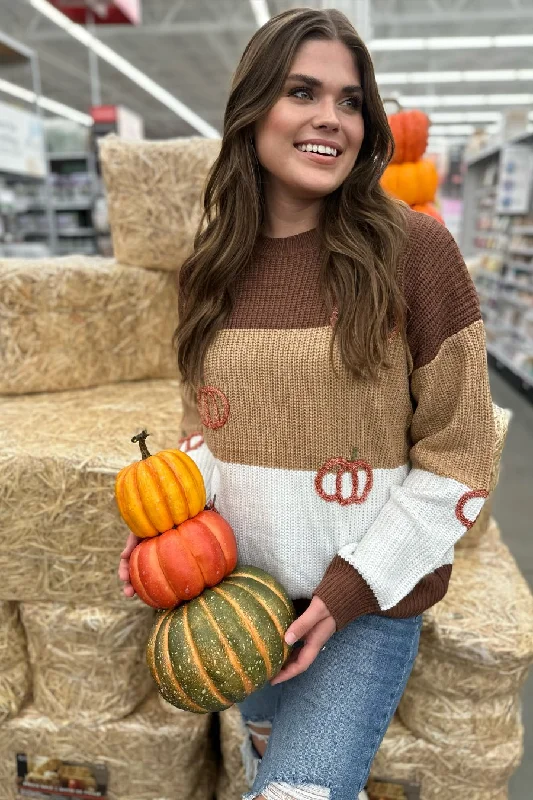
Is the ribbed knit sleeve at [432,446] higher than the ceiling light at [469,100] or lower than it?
lower

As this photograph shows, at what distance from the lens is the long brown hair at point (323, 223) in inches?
37.8

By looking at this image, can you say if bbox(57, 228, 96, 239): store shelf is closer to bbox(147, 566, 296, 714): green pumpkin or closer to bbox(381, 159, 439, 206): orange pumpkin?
bbox(381, 159, 439, 206): orange pumpkin

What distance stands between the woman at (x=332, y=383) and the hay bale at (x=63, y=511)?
0.58m

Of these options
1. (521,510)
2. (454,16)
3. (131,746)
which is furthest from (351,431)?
(454,16)

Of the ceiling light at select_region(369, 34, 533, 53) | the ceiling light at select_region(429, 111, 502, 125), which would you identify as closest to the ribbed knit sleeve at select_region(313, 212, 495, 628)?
the ceiling light at select_region(369, 34, 533, 53)

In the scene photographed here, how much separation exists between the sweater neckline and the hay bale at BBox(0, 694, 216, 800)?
131cm

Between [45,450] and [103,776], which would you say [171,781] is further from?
[45,450]

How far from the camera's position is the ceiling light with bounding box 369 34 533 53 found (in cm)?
1092

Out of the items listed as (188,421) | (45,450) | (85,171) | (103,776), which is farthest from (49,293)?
(85,171)

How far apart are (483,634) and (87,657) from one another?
1035mm

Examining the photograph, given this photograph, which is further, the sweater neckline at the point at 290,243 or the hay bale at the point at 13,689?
the hay bale at the point at 13,689

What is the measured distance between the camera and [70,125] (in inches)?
307

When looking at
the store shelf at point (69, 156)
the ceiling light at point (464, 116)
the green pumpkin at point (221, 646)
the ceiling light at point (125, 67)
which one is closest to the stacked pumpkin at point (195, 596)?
the green pumpkin at point (221, 646)

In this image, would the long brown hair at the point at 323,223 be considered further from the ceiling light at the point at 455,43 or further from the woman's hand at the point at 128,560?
the ceiling light at the point at 455,43
